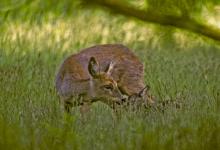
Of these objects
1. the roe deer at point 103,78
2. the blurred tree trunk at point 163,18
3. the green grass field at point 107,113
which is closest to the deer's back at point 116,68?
the roe deer at point 103,78

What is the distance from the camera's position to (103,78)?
85.1 inches

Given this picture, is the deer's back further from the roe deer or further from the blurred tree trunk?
the blurred tree trunk

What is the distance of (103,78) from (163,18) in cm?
106

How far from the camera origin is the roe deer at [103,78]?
1875 millimetres

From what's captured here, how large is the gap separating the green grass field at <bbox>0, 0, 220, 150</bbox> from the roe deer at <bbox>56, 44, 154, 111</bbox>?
0.27 meters

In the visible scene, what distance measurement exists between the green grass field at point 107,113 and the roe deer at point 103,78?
0.90ft

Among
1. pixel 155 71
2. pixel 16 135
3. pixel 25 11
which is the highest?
pixel 25 11

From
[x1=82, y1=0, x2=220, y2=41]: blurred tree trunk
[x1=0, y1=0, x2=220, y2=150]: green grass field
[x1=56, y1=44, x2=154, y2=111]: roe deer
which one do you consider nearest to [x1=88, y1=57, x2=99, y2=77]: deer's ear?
[x1=56, y1=44, x2=154, y2=111]: roe deer

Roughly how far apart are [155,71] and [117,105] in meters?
0.20

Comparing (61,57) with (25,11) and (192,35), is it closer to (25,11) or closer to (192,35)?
(25,11)

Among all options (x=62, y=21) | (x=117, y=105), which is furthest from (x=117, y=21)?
(x=117, y=105)

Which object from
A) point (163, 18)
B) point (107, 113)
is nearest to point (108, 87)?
point (107, 113)

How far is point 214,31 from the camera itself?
1.14 meters

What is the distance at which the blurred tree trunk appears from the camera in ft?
3.67
